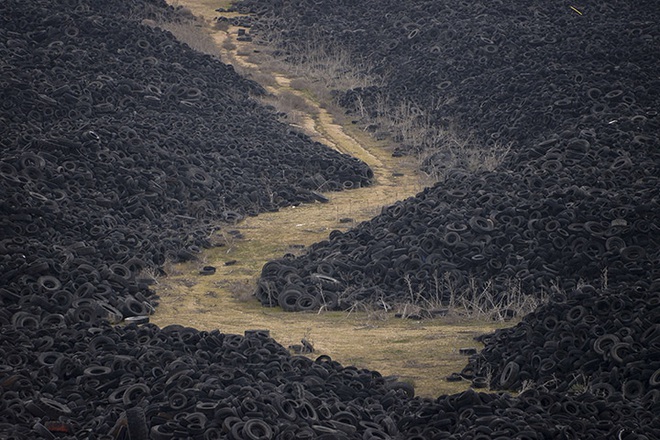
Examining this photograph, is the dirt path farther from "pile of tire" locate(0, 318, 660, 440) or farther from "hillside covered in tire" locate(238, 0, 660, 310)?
"pile of tire" locate(0, 318, 660, 440)

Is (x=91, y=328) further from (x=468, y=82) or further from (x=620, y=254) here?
(x=468, y=82)

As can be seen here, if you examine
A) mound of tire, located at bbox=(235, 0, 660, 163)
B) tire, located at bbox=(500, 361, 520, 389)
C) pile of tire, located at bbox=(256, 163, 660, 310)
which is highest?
mound of tire, located at bbox=(235, 0, 660, 163)

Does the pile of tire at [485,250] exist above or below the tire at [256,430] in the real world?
above

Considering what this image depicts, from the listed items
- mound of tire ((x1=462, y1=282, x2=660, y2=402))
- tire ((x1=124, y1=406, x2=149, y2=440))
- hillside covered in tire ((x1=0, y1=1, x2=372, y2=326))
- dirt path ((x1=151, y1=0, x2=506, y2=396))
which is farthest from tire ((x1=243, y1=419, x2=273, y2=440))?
hillside covered in tire ((x1=0, y1=1, x2=372, y2=326))

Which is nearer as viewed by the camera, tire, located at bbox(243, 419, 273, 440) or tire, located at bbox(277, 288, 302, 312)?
tire, located at bbox(243, 419, 273, 440)

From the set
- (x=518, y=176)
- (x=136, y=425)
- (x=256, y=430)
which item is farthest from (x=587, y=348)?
(x=518, y=176)

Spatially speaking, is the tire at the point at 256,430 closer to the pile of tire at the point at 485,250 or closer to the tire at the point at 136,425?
the tire at the point at 136,425

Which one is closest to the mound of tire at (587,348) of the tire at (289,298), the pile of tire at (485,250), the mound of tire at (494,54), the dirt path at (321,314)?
the dirt path at (321,314)
